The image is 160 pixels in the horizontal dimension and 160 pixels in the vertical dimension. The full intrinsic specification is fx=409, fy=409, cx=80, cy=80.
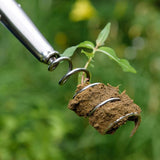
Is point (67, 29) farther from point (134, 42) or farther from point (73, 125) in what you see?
point (73, 125)

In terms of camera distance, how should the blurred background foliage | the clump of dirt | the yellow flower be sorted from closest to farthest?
the clump of dirt → the blurred background foliage → the yellow flower

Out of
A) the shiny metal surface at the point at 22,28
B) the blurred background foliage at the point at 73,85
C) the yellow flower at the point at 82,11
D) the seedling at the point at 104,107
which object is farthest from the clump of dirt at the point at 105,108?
the yellow flower at the point at 82,11

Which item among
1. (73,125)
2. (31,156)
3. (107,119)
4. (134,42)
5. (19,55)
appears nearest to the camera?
(107,119)

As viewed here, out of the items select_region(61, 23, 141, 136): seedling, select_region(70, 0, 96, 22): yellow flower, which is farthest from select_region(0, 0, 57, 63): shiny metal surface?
select_region(70, 0, 96, 22): yellow flower

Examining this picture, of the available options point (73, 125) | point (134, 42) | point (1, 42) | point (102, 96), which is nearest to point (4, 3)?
point (102, 96)

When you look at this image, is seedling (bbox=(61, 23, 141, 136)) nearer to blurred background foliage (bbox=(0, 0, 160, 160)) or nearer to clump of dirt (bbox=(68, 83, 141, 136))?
clump of dirt (bbox=(68, 83, 141, 136))

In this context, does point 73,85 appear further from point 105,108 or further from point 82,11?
point 105,108

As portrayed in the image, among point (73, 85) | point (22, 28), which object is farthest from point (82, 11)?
point (22, 28)
